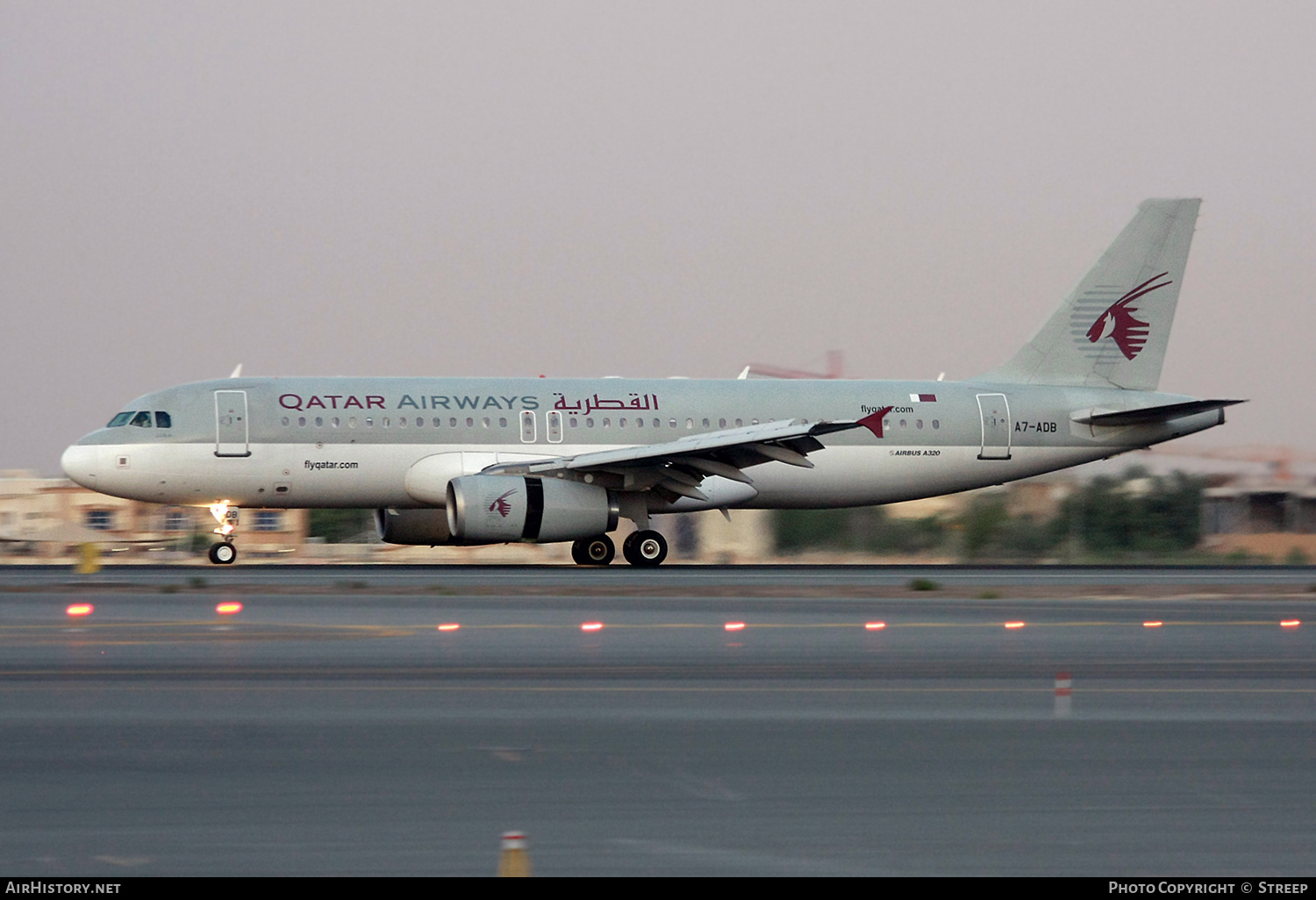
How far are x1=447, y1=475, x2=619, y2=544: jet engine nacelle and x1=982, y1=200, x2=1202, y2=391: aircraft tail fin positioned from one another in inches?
399

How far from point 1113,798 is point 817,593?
13447 millimetres

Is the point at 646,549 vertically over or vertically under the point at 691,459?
under

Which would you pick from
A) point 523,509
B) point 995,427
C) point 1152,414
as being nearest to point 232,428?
point 523,509

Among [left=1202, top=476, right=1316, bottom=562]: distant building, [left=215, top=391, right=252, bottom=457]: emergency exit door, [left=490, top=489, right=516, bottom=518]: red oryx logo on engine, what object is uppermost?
[left=215, top=391, right=252, bottom=457]: emergency exit door

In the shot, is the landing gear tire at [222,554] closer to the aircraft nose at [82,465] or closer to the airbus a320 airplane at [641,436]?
the airbus a320 airplane at [641,436]

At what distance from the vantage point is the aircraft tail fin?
33125mm

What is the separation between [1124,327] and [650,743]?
84.9 ft

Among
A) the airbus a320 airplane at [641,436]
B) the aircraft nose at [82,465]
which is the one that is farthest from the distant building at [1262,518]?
the aircraft nose at [82,465]

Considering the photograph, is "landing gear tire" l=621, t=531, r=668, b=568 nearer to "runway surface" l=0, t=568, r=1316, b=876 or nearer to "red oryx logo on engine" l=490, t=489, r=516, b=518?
"red oryx logo on engine" l=490, t=489, r=516, b=518

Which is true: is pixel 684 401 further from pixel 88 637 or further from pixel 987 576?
pixel 88 637

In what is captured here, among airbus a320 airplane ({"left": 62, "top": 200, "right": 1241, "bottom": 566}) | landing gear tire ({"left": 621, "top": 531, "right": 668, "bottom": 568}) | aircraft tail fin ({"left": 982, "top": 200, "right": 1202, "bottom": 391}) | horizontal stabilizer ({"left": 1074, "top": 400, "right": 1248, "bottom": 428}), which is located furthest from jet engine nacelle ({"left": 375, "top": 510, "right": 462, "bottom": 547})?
horizontal stabilizer ({"left": 1074, "top": 400, "right": 1248, "bottom": 428})

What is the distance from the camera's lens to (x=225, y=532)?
28.1 metres

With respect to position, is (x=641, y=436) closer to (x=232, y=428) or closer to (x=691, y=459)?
(x=691, y=459)

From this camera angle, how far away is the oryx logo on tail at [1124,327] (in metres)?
33.1
